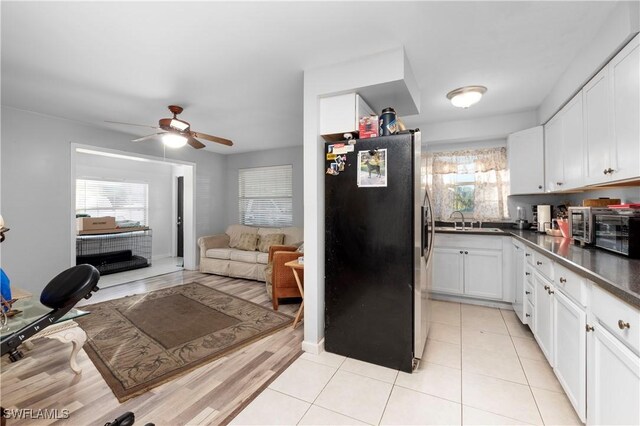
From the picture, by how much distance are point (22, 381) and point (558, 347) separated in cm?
376

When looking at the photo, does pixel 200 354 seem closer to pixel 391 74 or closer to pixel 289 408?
pixel 289 408

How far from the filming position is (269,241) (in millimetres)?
4980

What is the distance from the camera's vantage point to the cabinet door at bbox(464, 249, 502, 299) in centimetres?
325

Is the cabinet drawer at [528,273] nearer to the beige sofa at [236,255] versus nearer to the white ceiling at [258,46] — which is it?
the white ceiling at [258,46]

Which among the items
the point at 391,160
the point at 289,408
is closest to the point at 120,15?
the point at 391,160

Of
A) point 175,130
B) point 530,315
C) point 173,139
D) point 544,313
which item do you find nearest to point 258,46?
point 175,130

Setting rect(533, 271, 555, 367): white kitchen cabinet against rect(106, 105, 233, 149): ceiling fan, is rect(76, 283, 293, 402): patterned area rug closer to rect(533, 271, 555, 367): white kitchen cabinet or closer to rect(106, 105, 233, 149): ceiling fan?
rect(106, 105, 233, 149): ceiling fan

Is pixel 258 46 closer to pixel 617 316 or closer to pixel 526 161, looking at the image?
pixel 617 316

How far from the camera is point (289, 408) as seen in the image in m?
1.69

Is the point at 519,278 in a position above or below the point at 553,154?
below

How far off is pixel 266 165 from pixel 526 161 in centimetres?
443

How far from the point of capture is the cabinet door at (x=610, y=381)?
3.38ft

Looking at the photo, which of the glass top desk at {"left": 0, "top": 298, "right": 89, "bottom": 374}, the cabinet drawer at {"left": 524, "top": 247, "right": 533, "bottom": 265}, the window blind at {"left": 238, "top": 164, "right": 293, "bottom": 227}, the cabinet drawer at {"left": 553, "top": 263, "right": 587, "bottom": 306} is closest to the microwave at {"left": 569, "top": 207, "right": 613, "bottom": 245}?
the cabinet drawer at {"left": 524, "top": 247, "right": 533, "bottom": 265}

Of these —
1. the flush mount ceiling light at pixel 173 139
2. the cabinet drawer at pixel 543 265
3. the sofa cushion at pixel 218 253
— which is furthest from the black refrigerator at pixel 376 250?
the sofa cushion at pixel 218 253
